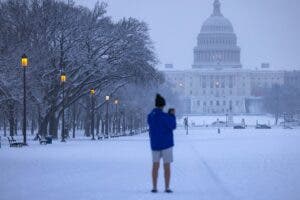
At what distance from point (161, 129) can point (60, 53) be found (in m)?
41.5

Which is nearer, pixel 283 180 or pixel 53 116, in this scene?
pixel 283 180

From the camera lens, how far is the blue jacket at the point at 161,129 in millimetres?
17672

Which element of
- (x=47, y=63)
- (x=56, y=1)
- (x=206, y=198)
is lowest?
(x=206, y=198)

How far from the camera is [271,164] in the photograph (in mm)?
24984

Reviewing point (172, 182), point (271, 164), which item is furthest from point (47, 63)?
point (172, 182)

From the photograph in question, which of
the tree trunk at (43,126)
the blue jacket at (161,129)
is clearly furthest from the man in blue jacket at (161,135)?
the tree trunk at (43,126)

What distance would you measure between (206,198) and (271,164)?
9.46 meters

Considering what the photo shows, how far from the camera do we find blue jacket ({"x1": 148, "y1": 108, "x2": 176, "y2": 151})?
1767 centimetres

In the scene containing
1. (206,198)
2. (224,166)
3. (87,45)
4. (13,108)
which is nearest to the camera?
(206,198)

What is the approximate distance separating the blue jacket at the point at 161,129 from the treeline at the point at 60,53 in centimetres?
3327

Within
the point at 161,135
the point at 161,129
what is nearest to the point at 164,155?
the point at 161,135

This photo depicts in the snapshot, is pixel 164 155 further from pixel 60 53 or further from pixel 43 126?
pixel 60 53

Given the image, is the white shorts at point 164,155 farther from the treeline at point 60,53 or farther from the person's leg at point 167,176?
the treeline at point 60,53

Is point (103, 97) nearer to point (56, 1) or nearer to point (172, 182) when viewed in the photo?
point (56, 1)
